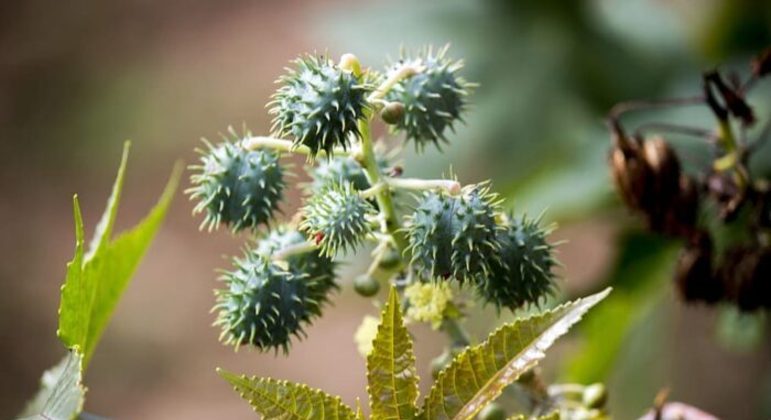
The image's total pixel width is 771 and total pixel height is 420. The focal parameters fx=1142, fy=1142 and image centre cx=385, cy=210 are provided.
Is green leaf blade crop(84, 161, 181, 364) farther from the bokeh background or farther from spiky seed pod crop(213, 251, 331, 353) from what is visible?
the bokeh background

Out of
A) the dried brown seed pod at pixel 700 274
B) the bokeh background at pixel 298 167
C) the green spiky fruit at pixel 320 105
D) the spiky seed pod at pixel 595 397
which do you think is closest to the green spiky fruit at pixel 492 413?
the spiky seed pod at pixel 595 397

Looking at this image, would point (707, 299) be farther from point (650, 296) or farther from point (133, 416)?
point (133, 416)

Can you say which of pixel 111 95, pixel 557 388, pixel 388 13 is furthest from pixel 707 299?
pixel 111 95

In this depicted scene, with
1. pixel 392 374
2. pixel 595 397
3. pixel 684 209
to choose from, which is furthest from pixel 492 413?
pixel 684 209

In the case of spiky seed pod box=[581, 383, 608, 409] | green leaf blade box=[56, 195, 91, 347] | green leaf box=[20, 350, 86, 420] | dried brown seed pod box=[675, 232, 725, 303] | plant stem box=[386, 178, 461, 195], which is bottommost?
green leaf box=[20, 350, 86, 420]

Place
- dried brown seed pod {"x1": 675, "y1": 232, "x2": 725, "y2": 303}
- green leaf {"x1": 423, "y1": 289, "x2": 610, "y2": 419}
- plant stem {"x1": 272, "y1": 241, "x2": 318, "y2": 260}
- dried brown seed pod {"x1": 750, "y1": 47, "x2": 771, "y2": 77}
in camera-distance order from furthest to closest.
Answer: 1. dried brown seed pod {"x1": 675, "y1": 232, "x2": 725, "y2": 303}
2. dried brown seed pod {"x1": 750, "y1": 47, "x2": 771, "y2": 77}
3. plant stem {"x1": 272, "y1": 241, "x2": 318, "y2": 260}
4. green leaf {"x1": 423, "y1": 289, "x2": 610, "y2": 419}

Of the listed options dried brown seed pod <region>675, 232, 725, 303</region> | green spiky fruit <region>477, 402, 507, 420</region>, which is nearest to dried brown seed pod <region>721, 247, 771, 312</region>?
dried brown seed pod <region>675, 232, 725, 303</region>

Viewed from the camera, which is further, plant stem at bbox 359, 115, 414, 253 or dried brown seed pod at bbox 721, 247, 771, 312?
dried brown seed pod at bbox 721, 247, 771, 312
